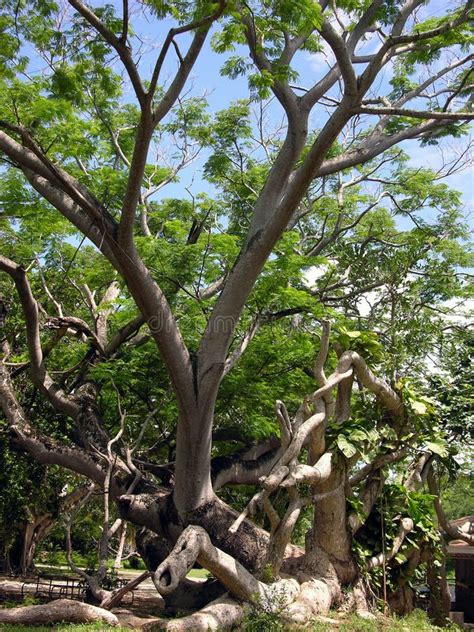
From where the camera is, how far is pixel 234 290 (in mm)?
8867

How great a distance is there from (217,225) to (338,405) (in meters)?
4.95

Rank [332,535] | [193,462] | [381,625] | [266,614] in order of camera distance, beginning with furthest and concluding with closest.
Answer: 1. [332,535]
2. [193,462]
3. [381,625]
4. [266,614]

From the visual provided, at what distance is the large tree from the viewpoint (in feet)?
26.1

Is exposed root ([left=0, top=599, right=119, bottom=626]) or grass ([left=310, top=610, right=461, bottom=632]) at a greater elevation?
grass ([left=310, top=610, right=461, bottom=632])

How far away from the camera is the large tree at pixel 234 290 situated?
26.1 ft

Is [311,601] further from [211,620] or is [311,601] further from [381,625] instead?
[211,620]

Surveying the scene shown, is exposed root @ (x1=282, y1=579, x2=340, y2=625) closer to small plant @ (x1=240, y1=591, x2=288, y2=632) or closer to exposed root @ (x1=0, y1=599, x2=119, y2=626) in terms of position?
small plant @ (x1=240, y1=591, x2=288, y2=632)

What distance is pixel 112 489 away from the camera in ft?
34.5

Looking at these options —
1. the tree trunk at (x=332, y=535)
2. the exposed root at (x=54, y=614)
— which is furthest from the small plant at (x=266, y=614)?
the exposed root at (x=54, y=614)

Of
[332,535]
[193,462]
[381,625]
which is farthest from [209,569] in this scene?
[381,625]

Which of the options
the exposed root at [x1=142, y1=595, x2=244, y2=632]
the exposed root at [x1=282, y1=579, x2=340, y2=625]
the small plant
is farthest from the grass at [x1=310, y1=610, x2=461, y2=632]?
the exposed root at [x1=142, y1=595, x2=244, y2=632]

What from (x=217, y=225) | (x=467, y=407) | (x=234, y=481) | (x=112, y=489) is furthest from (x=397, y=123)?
(x=112, y=489)

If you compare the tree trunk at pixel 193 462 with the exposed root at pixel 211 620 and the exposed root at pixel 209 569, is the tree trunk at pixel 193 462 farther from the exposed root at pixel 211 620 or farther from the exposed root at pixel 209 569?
the exposed root at pixel 211 620

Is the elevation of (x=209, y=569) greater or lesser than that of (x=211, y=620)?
greater
